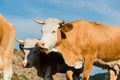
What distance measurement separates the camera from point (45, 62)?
1638 cm

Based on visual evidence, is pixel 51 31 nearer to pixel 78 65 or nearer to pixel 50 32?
pixel 50 32

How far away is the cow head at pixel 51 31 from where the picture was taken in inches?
565

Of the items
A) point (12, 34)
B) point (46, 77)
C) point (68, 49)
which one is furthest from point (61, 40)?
point (12, 34)

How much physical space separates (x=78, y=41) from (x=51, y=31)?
4.80 ft

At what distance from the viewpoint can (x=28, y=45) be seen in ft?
54.5

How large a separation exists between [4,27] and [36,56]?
416 cm

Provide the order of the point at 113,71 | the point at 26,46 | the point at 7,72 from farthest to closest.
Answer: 1. the point at 113,71
2. the point at 26,46
3. the point at 7,72

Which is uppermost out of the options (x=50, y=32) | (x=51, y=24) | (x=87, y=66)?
(x=51, y=24)

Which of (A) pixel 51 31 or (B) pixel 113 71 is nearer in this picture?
(A) pixel 51 31

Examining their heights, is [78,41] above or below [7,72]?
above

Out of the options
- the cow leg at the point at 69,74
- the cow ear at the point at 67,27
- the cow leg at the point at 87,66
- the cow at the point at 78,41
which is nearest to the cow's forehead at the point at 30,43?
the cow at the point at 78,41

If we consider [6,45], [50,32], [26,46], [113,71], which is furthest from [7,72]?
[113,71]

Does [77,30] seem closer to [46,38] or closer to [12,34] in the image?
[46,38]

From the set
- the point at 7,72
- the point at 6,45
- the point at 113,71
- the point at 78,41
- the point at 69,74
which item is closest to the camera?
the point at 6,45
